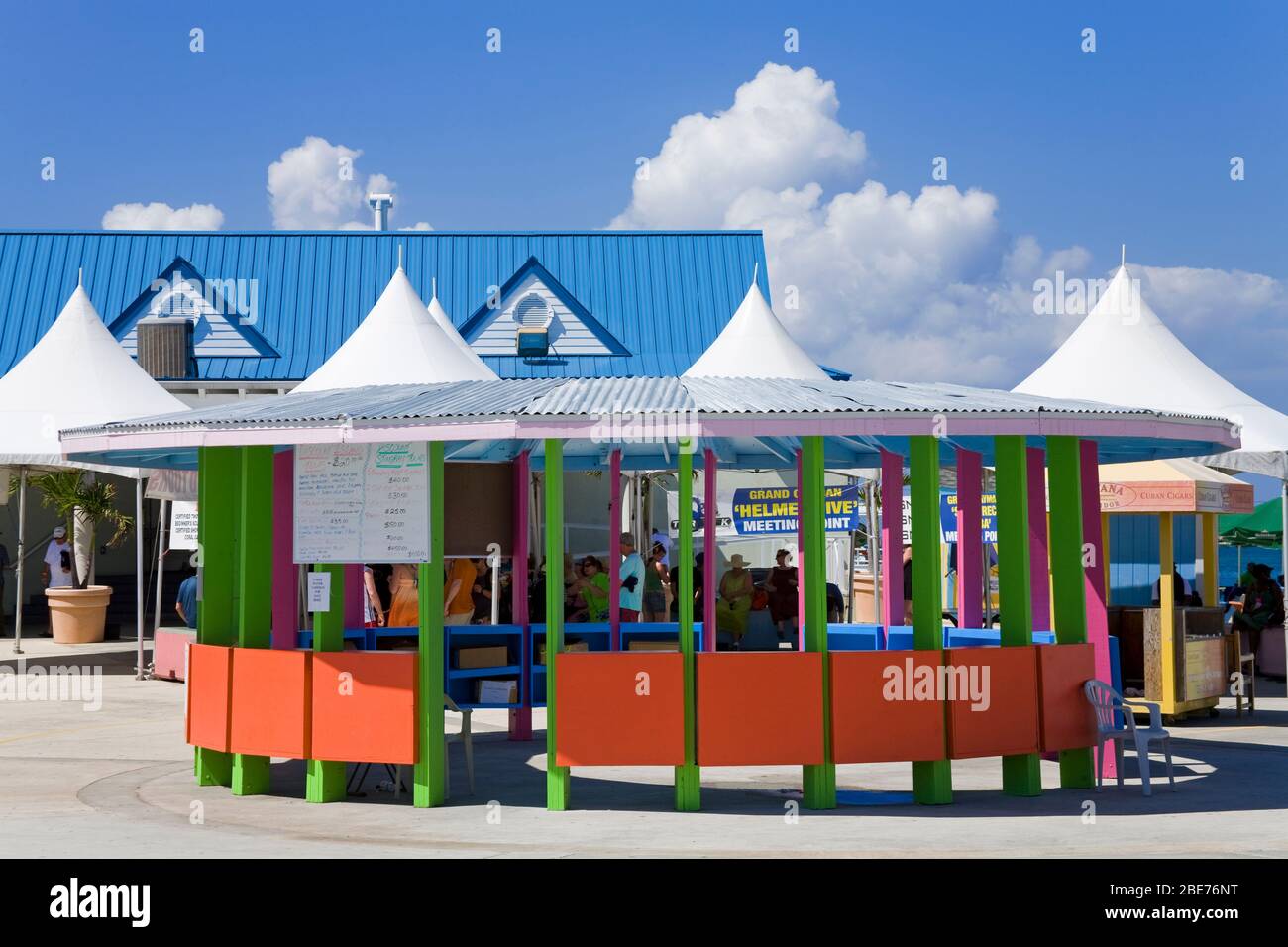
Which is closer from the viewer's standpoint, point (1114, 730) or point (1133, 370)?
point (1114, 730)

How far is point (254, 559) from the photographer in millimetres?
11859

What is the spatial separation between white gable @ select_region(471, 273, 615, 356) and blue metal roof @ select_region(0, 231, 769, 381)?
32 centimetres

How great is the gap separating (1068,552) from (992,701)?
1.48 m

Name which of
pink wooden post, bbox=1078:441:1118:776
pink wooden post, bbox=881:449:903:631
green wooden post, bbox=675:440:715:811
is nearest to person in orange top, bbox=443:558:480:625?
pink wooden post, bbox=881:449:903:631

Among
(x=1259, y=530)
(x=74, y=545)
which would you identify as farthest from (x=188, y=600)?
(x=1259, y=530)

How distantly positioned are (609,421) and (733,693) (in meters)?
2.15

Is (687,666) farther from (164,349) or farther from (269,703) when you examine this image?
(164,349)

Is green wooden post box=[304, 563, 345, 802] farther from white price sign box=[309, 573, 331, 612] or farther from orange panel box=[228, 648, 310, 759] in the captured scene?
orange panel box=[228, 648, 310, 759]

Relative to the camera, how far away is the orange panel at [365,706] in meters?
11.0

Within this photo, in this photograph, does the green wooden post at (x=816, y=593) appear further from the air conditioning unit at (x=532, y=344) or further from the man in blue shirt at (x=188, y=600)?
the air conditioning unit at (x=532, y=344)

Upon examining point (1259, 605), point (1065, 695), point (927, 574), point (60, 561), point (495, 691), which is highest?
point (60, 561)

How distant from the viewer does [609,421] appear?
10320 millimetres
